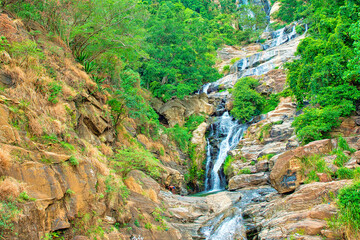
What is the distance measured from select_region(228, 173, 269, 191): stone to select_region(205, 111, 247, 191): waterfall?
157 inches

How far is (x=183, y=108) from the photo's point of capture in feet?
109

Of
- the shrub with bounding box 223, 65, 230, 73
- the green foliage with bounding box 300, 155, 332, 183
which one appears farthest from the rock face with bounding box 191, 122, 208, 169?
the shrub with bounding box 223, 65, 230, 73

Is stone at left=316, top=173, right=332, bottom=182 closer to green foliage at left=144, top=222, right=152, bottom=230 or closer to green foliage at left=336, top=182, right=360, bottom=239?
green foliage at left=336, top=182, right=360, bottom=239

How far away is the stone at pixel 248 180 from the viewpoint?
19703mm

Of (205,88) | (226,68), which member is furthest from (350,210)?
(226,68)

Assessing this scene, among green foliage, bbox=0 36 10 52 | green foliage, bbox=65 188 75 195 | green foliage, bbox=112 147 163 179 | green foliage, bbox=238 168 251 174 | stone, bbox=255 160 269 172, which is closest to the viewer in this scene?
green foliage, bbox=65 188 75 195

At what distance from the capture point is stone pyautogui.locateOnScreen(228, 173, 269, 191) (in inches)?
776

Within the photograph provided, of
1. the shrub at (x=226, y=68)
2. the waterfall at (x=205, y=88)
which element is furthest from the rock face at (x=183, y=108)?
the shrub at (x=226, y=68)

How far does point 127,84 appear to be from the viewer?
18.5m

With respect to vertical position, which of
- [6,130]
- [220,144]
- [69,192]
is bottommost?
[220,144]

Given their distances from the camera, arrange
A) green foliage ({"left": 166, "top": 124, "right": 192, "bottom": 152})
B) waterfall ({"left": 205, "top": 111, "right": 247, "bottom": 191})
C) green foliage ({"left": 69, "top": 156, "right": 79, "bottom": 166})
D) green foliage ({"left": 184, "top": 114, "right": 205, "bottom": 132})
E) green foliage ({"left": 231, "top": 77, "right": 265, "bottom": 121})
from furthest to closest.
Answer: green foliage ({"left": 184, "top": 114, "right": 205, "bottom": 132}) < green foliage ({"left": 231, "top": 77, "right": 265, "bottom": 121}) < green foliage ({"left": 166, "top": 124, "right": 192, "bottom": 152}) < waterfall ({"left": 205, "top": 111, "right": 247, "bottom": 191}) < green foliage ({"left": 69, "top": 156, "right": 79, "bottom": 166})

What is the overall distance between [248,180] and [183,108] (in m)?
15.2

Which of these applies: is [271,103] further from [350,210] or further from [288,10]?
[288,10]

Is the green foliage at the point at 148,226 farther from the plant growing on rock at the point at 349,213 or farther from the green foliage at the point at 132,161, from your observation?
the plant growing on rock at the point at 349,213
